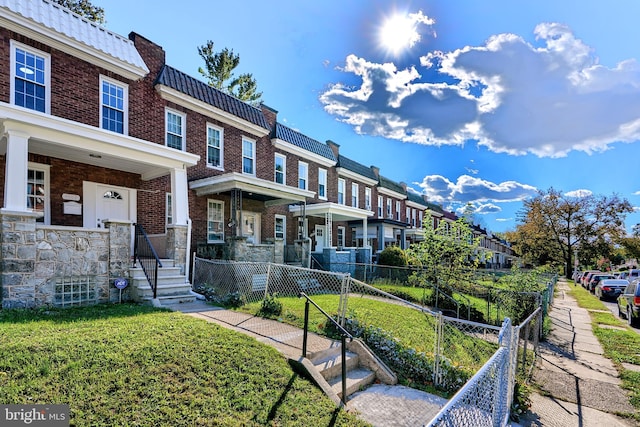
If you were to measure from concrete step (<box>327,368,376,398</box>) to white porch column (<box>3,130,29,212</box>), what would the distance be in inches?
280

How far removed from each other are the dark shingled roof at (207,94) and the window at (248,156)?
96 cm

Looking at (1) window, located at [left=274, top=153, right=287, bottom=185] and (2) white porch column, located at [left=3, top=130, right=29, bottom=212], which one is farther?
(1) window, located at [left=274, top=153, right=287, bottom=185]

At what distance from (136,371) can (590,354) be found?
9.83 metres

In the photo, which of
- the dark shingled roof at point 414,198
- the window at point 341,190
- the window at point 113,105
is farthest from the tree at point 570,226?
the window at point 113,105

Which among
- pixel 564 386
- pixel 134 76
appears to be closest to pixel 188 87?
pixel 134 76

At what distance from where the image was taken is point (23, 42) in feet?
28.9

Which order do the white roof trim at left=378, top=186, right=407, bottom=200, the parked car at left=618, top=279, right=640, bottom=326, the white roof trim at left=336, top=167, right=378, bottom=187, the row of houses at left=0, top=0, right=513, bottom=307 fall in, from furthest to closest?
1. the white roof trim at left=378, top=186, right=407, bottom=200
2. the white roof trim at left=336, top=167, right=378, bottom=187
3. the parked car at left=618, top=279, right=640, bottom=326
4. the row of houses at left=0, top=0, right=513, bottom=307

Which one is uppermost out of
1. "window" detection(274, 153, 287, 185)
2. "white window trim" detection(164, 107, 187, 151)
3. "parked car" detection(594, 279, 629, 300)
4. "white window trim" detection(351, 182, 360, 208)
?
"white window trim" detection(164, 107, 187, 151)

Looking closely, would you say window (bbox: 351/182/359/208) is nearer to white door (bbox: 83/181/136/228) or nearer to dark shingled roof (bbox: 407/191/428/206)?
dark shingled roof (bbox: 407/191/428/206)

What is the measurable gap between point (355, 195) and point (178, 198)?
15574mm

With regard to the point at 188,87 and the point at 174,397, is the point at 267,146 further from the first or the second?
the point at 174,397

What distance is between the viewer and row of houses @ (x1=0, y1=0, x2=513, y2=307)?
7.09m

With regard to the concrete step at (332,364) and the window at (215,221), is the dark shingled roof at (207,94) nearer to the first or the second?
the window at (215,221)

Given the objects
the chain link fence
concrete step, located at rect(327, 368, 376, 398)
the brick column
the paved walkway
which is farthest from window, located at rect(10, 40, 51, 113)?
concrete step, located at rect(327, 368, 376, 398)
